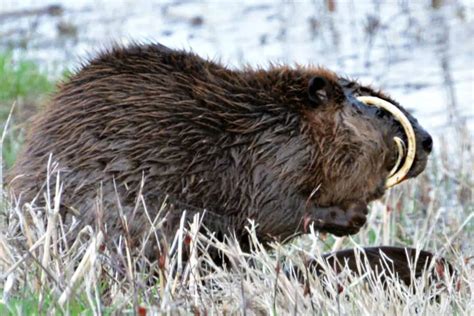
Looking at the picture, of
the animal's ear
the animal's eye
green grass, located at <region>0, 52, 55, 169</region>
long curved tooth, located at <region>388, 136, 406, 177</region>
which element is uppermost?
green grass, located at <region>0, 52, 55, 169</region>

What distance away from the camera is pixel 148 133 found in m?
4.39

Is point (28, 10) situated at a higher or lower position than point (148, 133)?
higher

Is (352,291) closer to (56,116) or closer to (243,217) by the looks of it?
(243,217)

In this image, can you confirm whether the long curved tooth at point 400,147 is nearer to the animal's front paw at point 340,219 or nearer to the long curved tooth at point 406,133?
the long curved tooth at point 406,133

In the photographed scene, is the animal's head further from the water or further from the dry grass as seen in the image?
the water

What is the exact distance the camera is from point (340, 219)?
4551mm

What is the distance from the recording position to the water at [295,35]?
26.8 feet

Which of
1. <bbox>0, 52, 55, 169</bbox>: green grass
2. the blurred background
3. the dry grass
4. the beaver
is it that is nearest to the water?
the blurred background

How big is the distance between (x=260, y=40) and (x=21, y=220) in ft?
16.6

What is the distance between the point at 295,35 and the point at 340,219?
15.2 ft

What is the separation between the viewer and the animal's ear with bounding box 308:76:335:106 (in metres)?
4.60

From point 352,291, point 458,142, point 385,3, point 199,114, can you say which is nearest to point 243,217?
point 199,114

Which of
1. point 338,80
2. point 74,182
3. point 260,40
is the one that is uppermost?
point 260,40

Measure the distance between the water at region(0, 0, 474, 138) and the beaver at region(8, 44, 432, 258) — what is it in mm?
2951
